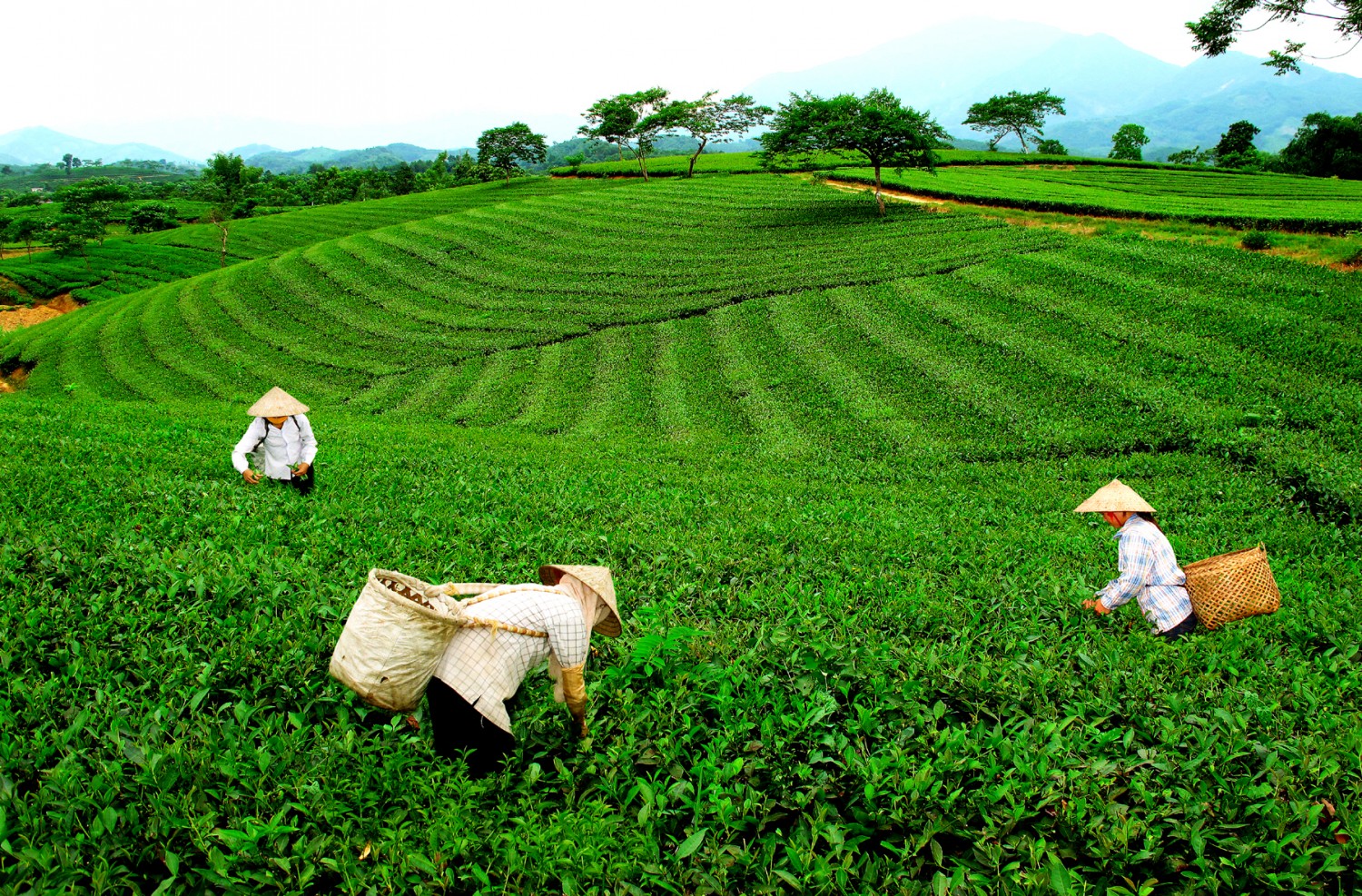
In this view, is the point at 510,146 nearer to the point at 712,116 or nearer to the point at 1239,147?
the point at 712,116

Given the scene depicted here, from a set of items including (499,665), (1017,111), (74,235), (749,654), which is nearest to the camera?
(499,665)

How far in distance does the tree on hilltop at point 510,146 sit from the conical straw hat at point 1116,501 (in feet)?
297

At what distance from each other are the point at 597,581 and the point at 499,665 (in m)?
0.72

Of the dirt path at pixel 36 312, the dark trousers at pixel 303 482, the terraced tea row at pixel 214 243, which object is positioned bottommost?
the dirt path at pixel 36 312

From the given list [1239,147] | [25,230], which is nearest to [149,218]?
[25,230]

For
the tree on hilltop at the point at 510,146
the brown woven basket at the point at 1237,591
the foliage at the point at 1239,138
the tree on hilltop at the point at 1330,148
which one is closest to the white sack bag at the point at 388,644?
the brown woven basket at the point at 1237,591

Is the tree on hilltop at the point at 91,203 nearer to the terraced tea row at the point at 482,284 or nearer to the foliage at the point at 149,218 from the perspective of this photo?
the foliage at the point at 149,218

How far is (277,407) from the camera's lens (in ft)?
28.2

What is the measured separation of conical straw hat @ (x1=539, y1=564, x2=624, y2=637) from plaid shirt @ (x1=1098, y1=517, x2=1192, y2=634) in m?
4.13

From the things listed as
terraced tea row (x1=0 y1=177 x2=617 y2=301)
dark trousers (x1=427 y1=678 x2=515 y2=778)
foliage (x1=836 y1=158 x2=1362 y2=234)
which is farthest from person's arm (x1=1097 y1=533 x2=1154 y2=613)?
terraced tea row (x1=0 y1=177 x2=617 y2=301)

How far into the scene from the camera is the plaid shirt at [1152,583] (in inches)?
225

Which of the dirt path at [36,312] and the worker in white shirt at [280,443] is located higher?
the worker in white shirt at [280,443]

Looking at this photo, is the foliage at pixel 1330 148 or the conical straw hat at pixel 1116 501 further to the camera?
the foliage at pixel 1330 148

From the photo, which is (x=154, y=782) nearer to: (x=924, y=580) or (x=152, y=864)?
(x=152, y=864)
